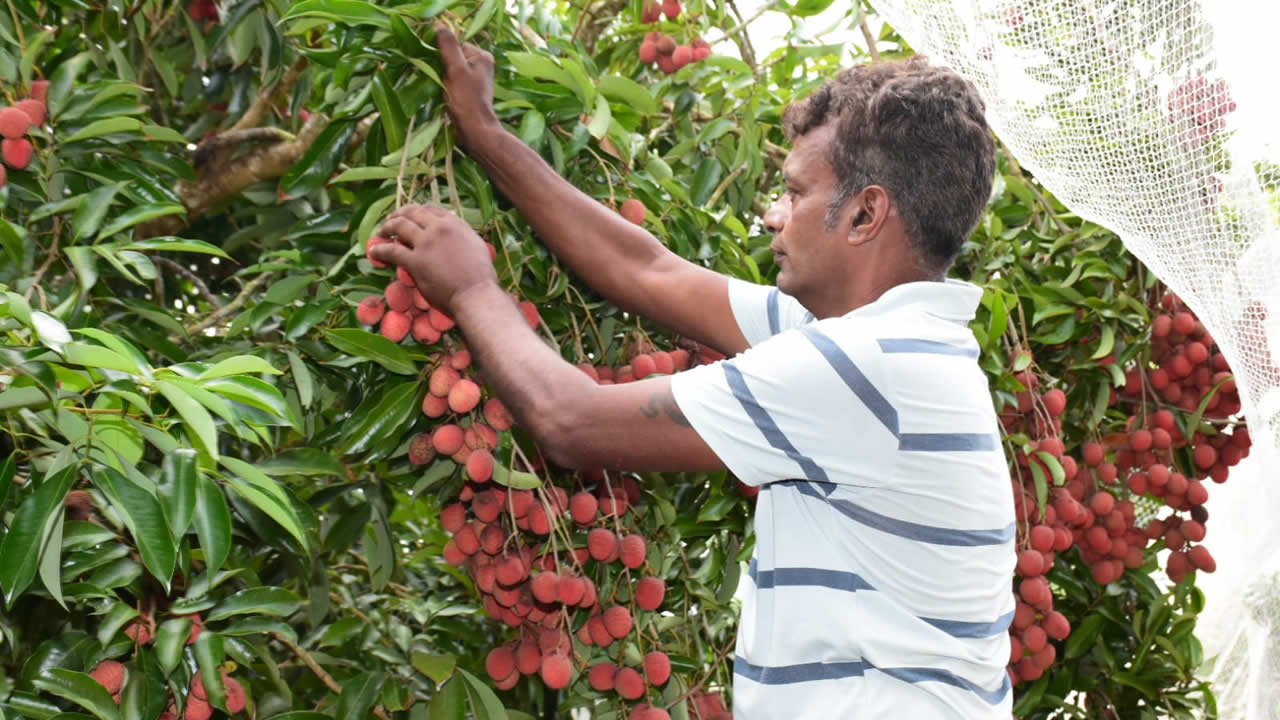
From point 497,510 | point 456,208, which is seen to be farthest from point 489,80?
point 497,510

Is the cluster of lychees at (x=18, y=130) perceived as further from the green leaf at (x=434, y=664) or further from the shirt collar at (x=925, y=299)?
the shirt collar at (x=925, y=299)

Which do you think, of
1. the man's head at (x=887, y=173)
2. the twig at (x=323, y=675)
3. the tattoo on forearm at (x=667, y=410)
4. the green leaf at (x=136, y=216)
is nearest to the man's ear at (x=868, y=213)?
the man's head at (x=887, y=173)

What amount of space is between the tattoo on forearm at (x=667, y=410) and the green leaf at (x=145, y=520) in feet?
1.35

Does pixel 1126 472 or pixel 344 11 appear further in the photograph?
pixel 1126 472

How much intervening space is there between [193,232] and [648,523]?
106 centimetres

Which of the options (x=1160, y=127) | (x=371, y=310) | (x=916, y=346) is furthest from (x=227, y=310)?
(x=1160, y=127)

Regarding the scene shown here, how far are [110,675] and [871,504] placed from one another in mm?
710

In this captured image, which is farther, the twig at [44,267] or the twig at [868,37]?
the twig at [868,37]

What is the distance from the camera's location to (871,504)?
1136 millimetres

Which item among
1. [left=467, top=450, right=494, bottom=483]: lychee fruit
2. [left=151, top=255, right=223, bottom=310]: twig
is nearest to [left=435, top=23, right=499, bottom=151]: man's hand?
[left=467, top=450, right=494, bottom=483]: lychee fruit

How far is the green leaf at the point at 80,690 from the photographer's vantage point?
3.49 feet

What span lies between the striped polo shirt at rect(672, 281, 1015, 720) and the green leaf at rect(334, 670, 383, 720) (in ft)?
1.50

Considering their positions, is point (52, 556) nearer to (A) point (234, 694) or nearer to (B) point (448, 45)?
(A) point (234, 694)

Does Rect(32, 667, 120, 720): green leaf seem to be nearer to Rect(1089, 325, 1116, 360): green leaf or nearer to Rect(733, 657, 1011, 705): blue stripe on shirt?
Rect(733, 657, 1011, 705): blue stripe on shirt
